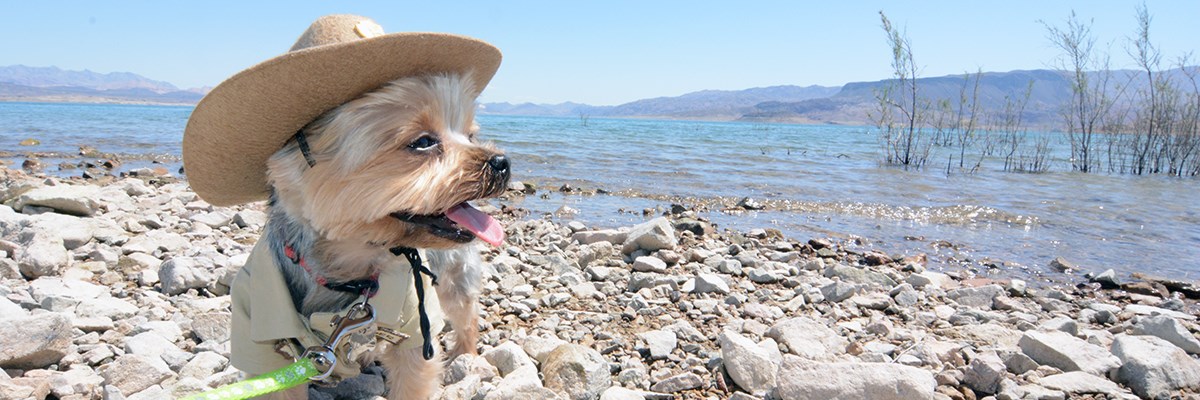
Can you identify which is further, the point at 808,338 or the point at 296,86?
the point at 808,338

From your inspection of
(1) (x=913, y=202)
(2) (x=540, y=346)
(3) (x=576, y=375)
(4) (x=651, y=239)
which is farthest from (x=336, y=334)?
(1) (x=913, y=202)

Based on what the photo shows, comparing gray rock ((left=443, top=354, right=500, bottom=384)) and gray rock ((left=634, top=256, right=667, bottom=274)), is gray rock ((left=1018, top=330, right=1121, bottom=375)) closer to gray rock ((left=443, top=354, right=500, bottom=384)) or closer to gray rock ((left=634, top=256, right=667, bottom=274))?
gray rock ((left=634, top=256, right=667, bottom=274))

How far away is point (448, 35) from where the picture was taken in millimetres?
2434

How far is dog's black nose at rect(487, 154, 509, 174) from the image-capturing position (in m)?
2.44

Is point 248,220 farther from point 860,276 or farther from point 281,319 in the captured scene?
point 860,276

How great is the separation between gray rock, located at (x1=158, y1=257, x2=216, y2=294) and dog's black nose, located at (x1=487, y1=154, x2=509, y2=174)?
10.5 ft

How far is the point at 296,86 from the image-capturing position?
7.40 feet

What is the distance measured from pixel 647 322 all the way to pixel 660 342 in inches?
24.3

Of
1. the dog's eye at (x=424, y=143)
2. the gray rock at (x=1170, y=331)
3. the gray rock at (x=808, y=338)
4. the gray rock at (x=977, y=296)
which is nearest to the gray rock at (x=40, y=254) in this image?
the dog's eye at (x=424, y=143)

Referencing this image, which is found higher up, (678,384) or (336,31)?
(336,31)

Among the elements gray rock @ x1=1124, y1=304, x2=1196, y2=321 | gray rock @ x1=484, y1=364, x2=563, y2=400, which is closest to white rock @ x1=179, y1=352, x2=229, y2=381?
gray rock @ x1=484, y1=364, x2=563, y2=400

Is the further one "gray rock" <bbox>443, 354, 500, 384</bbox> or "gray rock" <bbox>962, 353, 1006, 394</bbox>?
"gray rock" <bbox>443, 354, 500, 384</bbox>

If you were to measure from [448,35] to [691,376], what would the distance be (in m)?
2.02

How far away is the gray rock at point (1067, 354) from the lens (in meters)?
3.54
